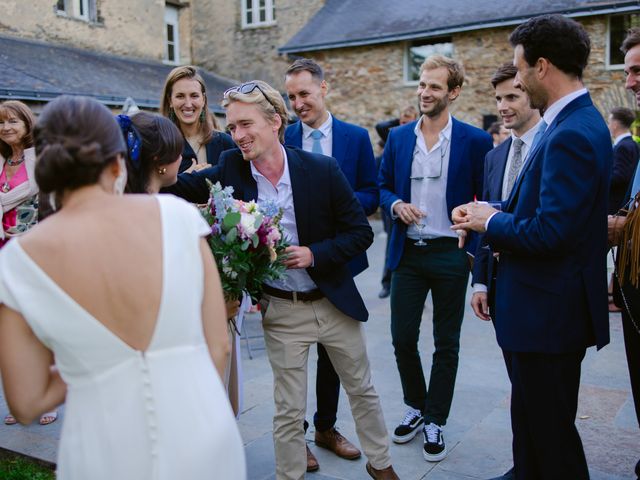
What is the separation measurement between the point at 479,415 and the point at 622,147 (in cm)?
426

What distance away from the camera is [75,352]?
1.72m

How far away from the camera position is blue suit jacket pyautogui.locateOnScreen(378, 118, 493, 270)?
4.18m

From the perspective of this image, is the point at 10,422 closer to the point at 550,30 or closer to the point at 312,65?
the point at 312,65

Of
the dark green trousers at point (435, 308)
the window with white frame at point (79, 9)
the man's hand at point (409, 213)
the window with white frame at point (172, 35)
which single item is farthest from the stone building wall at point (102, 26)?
the dark green trousers at point (435, 308)

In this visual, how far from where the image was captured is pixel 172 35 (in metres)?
22.6

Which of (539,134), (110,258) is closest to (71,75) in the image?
(539,134)

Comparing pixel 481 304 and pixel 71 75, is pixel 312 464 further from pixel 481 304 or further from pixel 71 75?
pixel 71 75

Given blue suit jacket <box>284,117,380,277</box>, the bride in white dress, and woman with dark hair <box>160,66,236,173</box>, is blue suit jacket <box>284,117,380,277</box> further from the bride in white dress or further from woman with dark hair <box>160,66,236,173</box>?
the bride in white dress

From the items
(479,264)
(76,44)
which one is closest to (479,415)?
(479,264)

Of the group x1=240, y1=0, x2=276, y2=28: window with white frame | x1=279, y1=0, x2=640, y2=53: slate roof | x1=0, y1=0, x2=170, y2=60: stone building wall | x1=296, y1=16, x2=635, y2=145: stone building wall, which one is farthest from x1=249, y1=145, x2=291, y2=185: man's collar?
x1=240, y1=0, x2=276, y2=28: window with white frame

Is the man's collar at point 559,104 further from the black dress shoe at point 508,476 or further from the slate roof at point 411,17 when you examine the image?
the slate roof at point 411,17

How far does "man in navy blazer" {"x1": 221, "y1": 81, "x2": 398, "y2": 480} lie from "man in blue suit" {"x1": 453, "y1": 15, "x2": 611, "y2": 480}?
2.56ft

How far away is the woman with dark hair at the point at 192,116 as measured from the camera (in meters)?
4.09

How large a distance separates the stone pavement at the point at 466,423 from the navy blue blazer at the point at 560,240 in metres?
1.42
